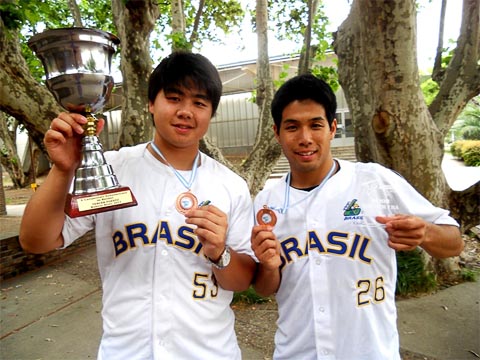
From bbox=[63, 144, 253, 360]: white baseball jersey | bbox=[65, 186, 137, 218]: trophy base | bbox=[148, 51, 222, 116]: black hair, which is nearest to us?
bbox=[65, 186, 137, 218]: trophy base

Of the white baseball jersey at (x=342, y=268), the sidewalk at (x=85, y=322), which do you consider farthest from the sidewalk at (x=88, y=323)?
the white baseball jersey at (x=342, y=268)

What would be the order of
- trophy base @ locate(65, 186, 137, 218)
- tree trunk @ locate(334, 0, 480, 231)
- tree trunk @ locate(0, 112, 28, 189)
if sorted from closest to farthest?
trophy base @ locate(65, 186, 137, 218)
tree trunk @ locate(334, 0, 480, 231)
tree trunk @ locate(0, 112, 28, 189)

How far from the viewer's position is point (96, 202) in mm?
1387

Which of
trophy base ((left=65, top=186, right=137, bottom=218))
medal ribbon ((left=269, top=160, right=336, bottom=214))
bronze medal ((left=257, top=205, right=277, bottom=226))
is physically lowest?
bronze medal ((left=257, top=205, right=277, bottom=226))

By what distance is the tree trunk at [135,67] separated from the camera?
466 cm

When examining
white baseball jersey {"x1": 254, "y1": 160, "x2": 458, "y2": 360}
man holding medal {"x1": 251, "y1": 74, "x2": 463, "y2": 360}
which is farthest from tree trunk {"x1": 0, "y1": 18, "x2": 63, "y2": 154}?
white baseball jersey {"x1": 254, "y1": 160, "x2": 458, "y2": 360}

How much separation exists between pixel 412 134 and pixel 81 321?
3985 millimetres

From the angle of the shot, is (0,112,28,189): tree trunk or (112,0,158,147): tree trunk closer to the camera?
(112,0,158,147): tree trunk

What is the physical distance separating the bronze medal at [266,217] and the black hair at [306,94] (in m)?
0.47

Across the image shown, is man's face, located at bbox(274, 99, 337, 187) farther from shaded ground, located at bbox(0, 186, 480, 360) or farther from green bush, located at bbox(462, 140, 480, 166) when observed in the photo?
green bush, located at bbox(462, 140, 480, 166)

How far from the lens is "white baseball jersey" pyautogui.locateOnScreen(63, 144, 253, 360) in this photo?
1.47 metres

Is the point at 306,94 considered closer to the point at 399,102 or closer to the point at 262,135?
the point at 399,102

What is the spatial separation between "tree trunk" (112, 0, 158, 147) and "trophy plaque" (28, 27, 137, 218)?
3103 millimetres

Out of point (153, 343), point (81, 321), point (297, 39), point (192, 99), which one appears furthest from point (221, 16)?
point (153, 343)
